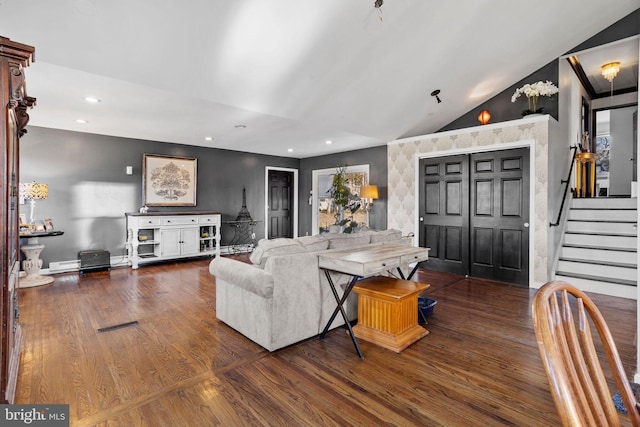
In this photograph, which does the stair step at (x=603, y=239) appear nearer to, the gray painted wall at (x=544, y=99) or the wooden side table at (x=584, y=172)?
the wooden side table at (x=584, y=172)

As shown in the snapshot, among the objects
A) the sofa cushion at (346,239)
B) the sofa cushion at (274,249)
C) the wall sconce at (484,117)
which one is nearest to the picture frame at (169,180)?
the sofa cushion at (274,249)

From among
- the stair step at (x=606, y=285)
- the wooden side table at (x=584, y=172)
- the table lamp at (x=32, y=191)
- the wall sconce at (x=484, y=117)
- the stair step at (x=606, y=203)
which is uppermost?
the wall sconce at (x=484, y=117)

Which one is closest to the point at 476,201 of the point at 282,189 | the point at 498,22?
the point at 498,22

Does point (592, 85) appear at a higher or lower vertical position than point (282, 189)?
higher

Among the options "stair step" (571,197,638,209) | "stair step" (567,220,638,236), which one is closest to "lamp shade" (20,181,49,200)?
"stair step" (567,220,638,236)

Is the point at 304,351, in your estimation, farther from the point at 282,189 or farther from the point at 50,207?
the point at 282,189

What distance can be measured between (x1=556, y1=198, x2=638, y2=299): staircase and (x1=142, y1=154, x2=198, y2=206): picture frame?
6755 millimetres

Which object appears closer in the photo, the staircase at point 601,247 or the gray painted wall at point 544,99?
the staircase at point 601,247

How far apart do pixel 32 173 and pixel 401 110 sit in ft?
19.6

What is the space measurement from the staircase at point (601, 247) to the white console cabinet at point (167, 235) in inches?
242

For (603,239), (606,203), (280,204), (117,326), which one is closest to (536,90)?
(606,203)

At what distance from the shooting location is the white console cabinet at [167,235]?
5.80 meters

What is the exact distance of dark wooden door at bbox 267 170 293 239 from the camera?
8531 millimetres

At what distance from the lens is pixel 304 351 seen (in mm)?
2646
